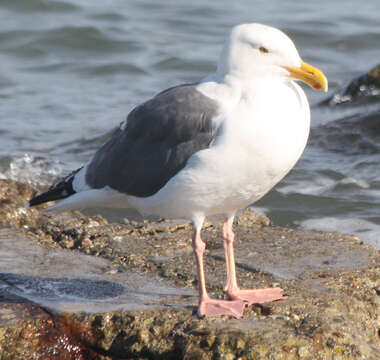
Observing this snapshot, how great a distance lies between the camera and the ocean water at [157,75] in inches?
337

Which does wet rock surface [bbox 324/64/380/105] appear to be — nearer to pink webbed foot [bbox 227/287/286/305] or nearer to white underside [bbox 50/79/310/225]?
pink webbed foot [bbox 227/287/286/305]

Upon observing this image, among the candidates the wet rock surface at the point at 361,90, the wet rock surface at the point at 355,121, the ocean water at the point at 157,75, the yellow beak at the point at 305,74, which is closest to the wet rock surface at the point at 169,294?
the yellow beak at the point at 305,74

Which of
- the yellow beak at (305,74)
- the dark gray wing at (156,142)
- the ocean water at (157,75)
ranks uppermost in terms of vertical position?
the yellow beak at (305,74)

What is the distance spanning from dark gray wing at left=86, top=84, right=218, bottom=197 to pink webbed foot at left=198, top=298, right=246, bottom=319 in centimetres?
70

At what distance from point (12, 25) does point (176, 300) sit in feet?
43.6

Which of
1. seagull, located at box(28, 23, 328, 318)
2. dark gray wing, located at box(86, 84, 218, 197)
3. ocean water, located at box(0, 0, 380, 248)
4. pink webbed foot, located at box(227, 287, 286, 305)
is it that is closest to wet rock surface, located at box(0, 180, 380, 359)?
pink webbed foot, located at box(227, 287, 286, 305)

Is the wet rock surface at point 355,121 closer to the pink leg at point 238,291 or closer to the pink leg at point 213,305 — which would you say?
the pink leg at point 238,291

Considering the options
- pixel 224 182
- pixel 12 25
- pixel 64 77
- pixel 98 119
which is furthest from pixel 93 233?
A: pixel 12 25

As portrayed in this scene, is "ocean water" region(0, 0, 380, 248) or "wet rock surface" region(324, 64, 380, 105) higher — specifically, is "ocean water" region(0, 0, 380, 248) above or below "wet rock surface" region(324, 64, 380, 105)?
below

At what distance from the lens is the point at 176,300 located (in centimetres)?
438

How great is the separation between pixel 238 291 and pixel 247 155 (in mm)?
902

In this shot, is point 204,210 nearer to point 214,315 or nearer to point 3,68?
point 214,315

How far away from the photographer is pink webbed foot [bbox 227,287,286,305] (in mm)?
4340

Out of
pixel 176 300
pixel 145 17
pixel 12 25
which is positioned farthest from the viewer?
pixel 145 17
